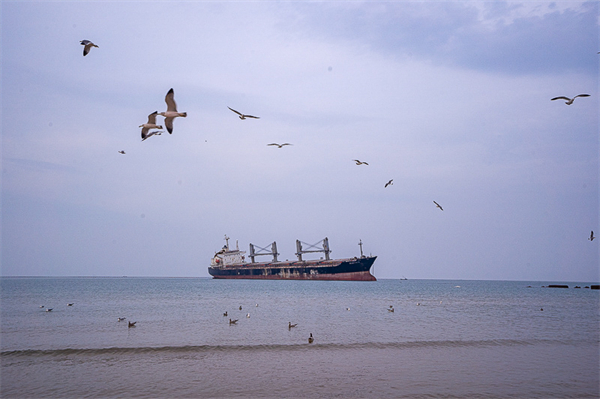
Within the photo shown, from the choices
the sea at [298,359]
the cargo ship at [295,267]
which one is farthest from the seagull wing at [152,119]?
the cargo ship at [295,267]

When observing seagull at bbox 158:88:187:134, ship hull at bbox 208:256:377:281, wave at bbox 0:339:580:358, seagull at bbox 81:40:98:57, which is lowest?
ship hull at bbox 208:256:377:281

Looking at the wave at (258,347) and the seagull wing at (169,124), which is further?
the wave at (258,347)

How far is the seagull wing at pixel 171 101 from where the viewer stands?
11505 mm

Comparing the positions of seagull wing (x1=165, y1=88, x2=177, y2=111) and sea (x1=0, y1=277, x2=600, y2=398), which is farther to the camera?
sea (x1=0, y1=277, x2=600, y2=398)

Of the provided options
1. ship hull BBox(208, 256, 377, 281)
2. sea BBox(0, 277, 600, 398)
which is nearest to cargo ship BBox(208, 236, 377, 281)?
ship hull BBox(208, 256, 377, 281)

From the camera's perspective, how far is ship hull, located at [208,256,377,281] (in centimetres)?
8606

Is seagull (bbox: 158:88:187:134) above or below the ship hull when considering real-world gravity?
above

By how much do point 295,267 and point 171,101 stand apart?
88.3 metres

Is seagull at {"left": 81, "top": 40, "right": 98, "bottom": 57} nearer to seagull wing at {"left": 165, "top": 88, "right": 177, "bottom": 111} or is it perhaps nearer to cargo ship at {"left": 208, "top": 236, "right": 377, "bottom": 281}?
seagull wing at {"left": 165, "top": 88, "right": 177, "bottom": 111}

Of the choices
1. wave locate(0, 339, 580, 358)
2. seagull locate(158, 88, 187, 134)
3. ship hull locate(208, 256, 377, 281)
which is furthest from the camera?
ship hull locate(208, 256, 377, 281)

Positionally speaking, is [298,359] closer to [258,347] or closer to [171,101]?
[258,347]

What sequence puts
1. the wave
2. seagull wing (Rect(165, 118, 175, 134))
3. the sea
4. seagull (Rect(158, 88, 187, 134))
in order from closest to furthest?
seagull wing (Rect(165, 118, 175, 134)) < seagull (Rect(158, 88, 187, 134)) < the sea < the wave

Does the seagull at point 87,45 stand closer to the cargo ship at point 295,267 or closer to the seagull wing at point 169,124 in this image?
the seagull wing at point 169,124

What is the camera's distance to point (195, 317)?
1132 inches
